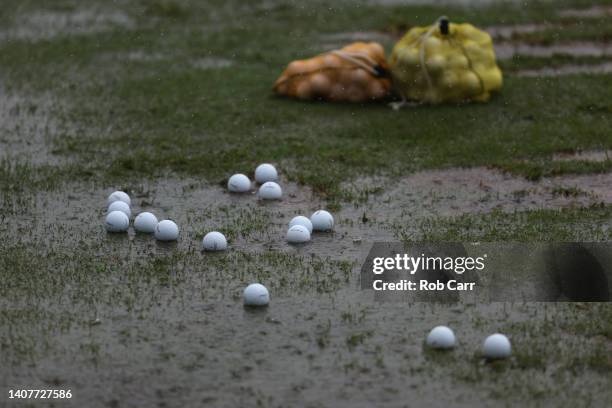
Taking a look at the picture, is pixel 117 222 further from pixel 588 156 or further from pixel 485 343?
pixel 588 156

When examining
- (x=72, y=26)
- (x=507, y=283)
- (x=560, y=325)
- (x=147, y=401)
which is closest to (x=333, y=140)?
(x=507, y=283)

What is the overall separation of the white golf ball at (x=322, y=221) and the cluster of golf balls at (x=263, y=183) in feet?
2.44

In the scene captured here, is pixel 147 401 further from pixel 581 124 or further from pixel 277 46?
pixel 277 46

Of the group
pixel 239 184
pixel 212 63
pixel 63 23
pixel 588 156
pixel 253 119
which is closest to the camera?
pixel 239 184

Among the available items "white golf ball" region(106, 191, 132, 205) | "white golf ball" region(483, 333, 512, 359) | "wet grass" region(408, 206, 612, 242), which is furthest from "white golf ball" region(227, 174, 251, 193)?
"white golf ball" region(483, 333, 512, 359)

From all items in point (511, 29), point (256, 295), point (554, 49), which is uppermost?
point (511, 29)

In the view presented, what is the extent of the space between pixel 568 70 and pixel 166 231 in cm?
577

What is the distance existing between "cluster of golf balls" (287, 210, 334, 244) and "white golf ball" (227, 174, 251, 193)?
2.79 ft

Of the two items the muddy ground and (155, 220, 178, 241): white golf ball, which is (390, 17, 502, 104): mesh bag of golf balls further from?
(155, 220, 178, 241): white golf ball

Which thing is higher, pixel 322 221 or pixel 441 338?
pixel 322 221

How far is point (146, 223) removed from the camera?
23.9 ft

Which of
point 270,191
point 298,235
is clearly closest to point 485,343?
point 298,235

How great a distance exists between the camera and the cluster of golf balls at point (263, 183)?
8.01 meters

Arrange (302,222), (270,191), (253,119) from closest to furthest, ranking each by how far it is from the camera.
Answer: (302,222) → (270,191) → (253,119)
